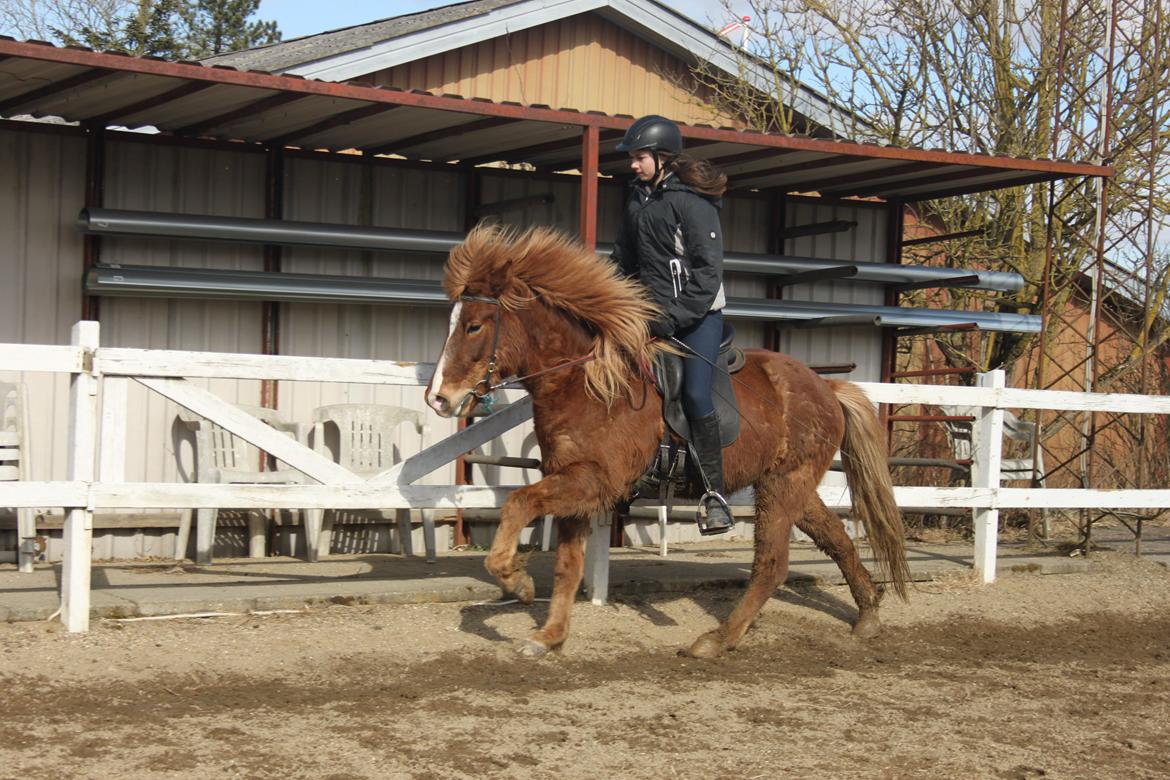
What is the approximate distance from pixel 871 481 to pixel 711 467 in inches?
54.4

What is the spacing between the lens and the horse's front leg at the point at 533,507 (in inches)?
226

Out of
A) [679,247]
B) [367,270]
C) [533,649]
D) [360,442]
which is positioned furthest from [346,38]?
Answer: [533,649]

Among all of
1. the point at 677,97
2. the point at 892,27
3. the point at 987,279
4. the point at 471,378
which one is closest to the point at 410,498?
the point at 471,378

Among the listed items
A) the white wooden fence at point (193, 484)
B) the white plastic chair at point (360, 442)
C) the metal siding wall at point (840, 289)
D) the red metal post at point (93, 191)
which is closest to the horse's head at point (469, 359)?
the white wooden fence at point (193, 484)

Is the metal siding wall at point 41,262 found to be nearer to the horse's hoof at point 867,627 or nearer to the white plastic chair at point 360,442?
the white plastic chair at point 360,442

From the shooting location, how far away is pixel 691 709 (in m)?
5.45

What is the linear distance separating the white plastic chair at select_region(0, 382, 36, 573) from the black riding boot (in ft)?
13.6

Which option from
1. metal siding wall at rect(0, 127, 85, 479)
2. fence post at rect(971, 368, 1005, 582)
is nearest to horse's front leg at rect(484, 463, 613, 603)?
fence post at rect(971, 368, 1005, 582)

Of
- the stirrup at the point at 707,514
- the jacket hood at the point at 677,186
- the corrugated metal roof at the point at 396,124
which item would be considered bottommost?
the stirrup at the point at 707,514

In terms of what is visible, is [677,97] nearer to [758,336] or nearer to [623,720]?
[758,336]

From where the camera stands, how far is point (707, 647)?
659 centimetres

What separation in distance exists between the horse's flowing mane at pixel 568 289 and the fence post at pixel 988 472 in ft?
11.3

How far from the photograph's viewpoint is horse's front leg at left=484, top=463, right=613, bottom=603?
5746mm

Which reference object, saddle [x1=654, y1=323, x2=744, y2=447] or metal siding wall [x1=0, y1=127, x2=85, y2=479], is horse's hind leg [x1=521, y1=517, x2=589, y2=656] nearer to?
saddle [x1=654, y1=323, x2=744, y2=447]
